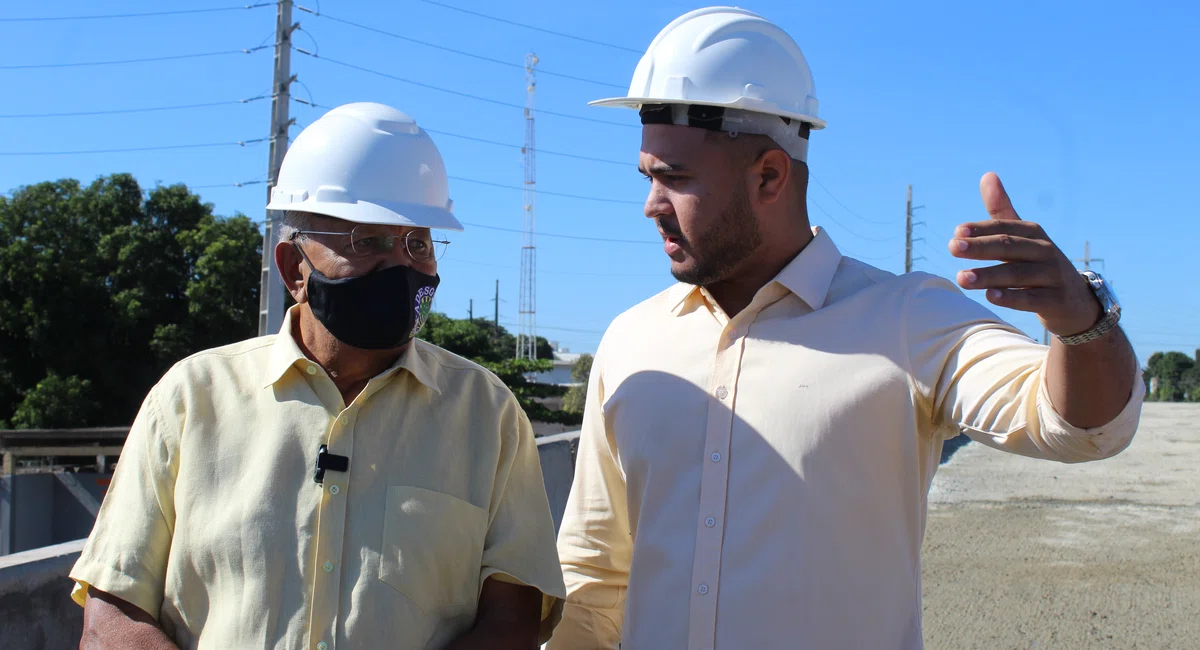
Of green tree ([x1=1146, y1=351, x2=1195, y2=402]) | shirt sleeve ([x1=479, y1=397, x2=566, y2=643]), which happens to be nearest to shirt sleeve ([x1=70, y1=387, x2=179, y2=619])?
shirt sleeve ([x1=479, y1=397, x2=566, y2=643])

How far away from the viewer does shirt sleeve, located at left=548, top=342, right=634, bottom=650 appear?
3.13 meters

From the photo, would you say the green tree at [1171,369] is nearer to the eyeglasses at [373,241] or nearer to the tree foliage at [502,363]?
the tree foliage at [502,363]

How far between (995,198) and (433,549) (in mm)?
1573

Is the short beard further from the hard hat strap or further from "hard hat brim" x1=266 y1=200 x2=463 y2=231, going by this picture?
"hard hat brim" x1=266 y1=200 x2=463 y2=231

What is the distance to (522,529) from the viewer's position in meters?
2.79

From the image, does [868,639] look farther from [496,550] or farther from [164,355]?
[164,355]

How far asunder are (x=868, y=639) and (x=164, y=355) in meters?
44.1

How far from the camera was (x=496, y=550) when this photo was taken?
8.96ft

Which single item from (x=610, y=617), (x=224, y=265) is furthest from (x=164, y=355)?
(x=610, y=617)

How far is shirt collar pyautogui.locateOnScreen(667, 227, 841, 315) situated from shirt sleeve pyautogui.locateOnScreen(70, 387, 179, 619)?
1682 millimetres

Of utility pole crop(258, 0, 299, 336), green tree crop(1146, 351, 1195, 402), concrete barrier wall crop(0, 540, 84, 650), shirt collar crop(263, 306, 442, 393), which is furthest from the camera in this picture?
green tree crop(1146, 351, 1195, 402)

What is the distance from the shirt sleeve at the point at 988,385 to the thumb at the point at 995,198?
0.36 m

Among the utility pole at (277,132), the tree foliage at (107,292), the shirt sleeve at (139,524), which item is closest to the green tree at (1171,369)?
the tree foliage at (107,292)

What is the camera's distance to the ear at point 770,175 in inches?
115
